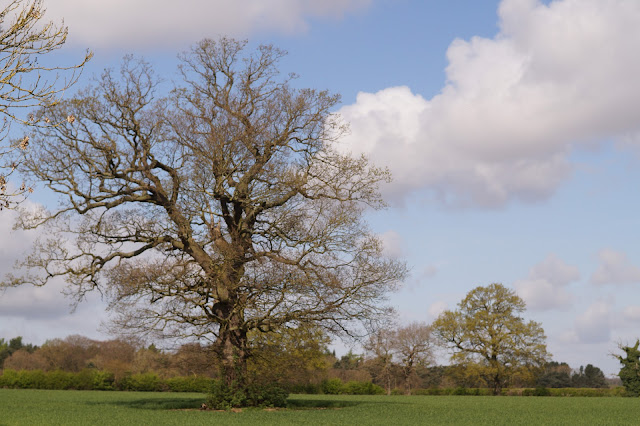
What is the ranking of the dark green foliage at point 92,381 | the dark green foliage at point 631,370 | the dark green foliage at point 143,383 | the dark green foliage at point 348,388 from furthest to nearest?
the dark green foliage at point 143,383
the dark green foliage at point 92,381
the dark green foliage at point 348,388
the dark green foliage at point 631,370

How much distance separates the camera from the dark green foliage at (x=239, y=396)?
29359mm

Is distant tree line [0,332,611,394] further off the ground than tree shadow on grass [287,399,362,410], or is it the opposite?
distant tree line [0,332,611,394]

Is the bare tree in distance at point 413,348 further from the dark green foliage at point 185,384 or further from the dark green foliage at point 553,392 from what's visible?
the dark green foliage at point 185,384

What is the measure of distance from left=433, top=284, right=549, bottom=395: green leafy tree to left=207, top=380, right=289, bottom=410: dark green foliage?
143ft

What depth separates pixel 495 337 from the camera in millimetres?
70000

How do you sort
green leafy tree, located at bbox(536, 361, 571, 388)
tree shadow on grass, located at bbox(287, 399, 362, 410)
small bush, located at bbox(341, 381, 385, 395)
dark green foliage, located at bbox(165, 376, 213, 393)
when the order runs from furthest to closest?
green leafy tree, located at bbox(536, 361, 571, 388)
small bush, located at bbox(341, 381, 385, 395)
dark green foliage, located at bbox(165, 376, 213, 393)
tree shadow on grass, located at bbox(287, 399, 362, 410)

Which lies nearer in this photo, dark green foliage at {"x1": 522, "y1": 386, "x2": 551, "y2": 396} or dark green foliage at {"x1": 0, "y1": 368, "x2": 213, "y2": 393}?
dark green foliage at {"x1": 522, "y1": 386, "x2": 551, "y2": 396}

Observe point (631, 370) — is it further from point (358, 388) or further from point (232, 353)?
point (232, 353)

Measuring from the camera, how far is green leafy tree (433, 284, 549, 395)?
228 feet

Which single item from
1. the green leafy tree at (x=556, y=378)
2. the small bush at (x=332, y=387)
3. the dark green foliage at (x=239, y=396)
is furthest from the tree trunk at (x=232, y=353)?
the green leafy tree at (x=556, y=378)

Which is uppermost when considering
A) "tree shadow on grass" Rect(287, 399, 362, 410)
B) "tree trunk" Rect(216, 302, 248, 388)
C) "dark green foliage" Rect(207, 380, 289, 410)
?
"tree trunk" Rect(216, 302, 248, 388)

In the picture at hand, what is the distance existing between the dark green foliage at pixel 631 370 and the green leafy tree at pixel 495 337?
27.7ft

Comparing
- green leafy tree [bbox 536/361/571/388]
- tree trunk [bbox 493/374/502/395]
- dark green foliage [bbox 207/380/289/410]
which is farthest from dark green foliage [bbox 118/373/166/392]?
green leafy tree [bbox 536/361/571/388]

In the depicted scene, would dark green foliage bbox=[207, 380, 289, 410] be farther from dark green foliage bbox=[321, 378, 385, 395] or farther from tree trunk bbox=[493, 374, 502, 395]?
tree trunk bbox=[493, 374, 502, 395]
